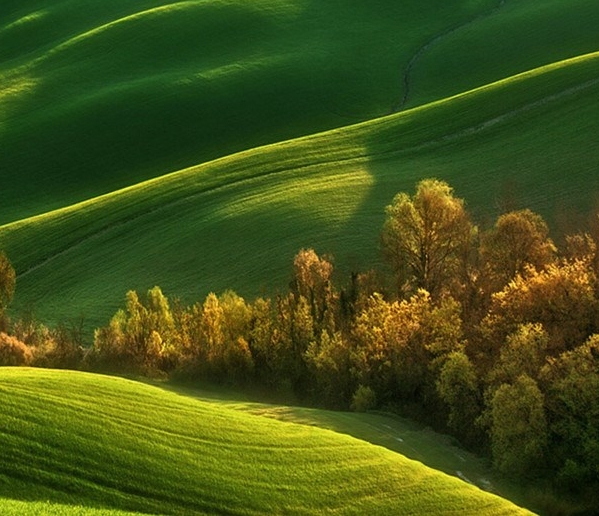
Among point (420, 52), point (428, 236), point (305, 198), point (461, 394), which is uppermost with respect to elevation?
point (420, 52)

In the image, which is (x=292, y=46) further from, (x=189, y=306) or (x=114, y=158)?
(x=189, y=306)

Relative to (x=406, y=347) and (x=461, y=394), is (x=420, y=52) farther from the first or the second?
(x=461, y=394)

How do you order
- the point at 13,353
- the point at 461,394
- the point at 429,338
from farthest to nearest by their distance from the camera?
the point at 13,353 → the point at 429,338 → the point at 461,394

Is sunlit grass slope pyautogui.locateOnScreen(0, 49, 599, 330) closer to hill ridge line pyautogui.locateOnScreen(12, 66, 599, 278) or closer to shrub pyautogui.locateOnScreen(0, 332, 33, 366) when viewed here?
hill ridge line pyautogui.locateOnScreen(12, 66, 599, 278)

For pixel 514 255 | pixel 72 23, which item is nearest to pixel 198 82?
pixel 72 23

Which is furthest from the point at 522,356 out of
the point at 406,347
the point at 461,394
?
the point at 406,347

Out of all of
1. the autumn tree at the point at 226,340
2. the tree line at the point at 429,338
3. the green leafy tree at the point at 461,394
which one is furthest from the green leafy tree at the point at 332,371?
the green leafy tree at the point at 461,394
